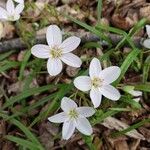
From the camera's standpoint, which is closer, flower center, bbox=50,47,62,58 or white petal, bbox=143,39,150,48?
flower center, bbox=50,47,62,58

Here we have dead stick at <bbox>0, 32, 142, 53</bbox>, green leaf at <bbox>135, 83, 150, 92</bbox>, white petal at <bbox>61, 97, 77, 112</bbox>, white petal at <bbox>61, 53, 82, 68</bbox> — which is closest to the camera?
white petal at <bbox>61, 97, 77, 112</bbox>

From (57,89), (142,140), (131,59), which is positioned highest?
(131,59)

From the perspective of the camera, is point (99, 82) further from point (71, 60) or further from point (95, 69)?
point (71, 60)

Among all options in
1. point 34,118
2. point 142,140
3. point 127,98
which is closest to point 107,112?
point 127,98

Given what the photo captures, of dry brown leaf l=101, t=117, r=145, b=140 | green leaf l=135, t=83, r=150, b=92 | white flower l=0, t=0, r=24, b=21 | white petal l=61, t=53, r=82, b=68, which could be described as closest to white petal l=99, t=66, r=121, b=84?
white petal l=61, t=53, r=82, b=68

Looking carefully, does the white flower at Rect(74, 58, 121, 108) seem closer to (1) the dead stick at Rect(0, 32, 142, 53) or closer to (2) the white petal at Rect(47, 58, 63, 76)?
(2) the white petal at Rect(47, 58, 63, 76)

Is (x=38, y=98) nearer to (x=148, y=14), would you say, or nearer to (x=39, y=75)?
(x=39, y=75)

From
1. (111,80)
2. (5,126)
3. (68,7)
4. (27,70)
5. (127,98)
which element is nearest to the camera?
(111,80)

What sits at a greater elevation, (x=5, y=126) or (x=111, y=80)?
(x=111, y=80)

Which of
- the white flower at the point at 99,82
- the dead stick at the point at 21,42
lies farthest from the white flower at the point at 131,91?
the dead stick at the point at 21,42
